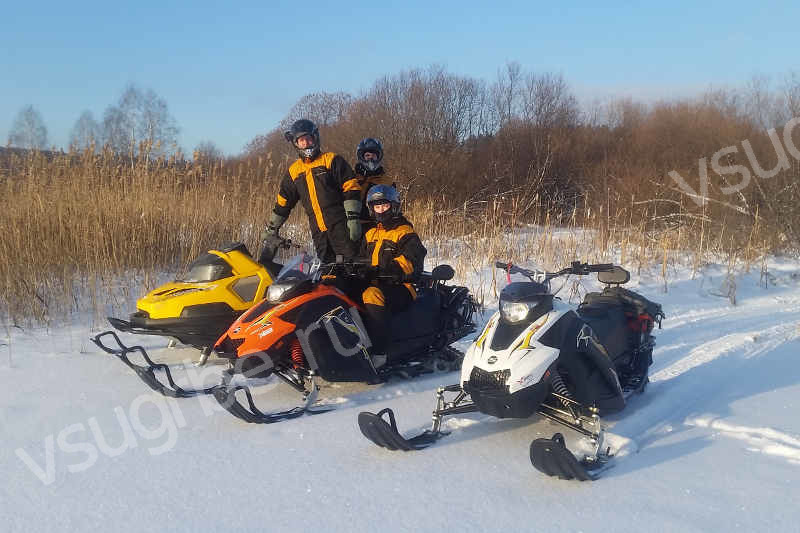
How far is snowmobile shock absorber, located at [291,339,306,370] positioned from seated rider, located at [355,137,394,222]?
5.57 ft

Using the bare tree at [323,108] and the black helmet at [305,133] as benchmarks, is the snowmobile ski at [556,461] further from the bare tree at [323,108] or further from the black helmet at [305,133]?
the bare tree at [323,108]

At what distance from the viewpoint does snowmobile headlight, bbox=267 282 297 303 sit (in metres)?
4.39

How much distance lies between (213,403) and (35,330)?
2.61 m

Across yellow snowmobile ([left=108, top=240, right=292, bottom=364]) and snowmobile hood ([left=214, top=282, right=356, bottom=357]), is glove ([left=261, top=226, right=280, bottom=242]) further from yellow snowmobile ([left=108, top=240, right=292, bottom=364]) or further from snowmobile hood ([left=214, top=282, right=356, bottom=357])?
snowmobile hood ([left=214, top=282, right=356, bottom=357])

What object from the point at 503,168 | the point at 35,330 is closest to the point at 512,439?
the point at 35,330

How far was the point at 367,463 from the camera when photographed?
3.47m

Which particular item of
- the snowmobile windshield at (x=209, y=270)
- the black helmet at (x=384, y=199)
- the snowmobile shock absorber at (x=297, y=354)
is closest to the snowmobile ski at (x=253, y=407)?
the snowmobile shock absorber at (x=297, y=354)

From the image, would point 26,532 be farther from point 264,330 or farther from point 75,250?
point 75,250

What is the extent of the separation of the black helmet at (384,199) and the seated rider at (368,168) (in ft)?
2.27

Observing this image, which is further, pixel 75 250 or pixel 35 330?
pixel 75 250

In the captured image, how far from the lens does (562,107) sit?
21.5m

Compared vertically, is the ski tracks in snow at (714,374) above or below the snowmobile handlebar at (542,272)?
below

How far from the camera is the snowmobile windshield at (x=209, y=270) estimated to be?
16.8ft

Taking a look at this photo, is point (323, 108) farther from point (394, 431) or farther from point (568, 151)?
point (394, 431)
